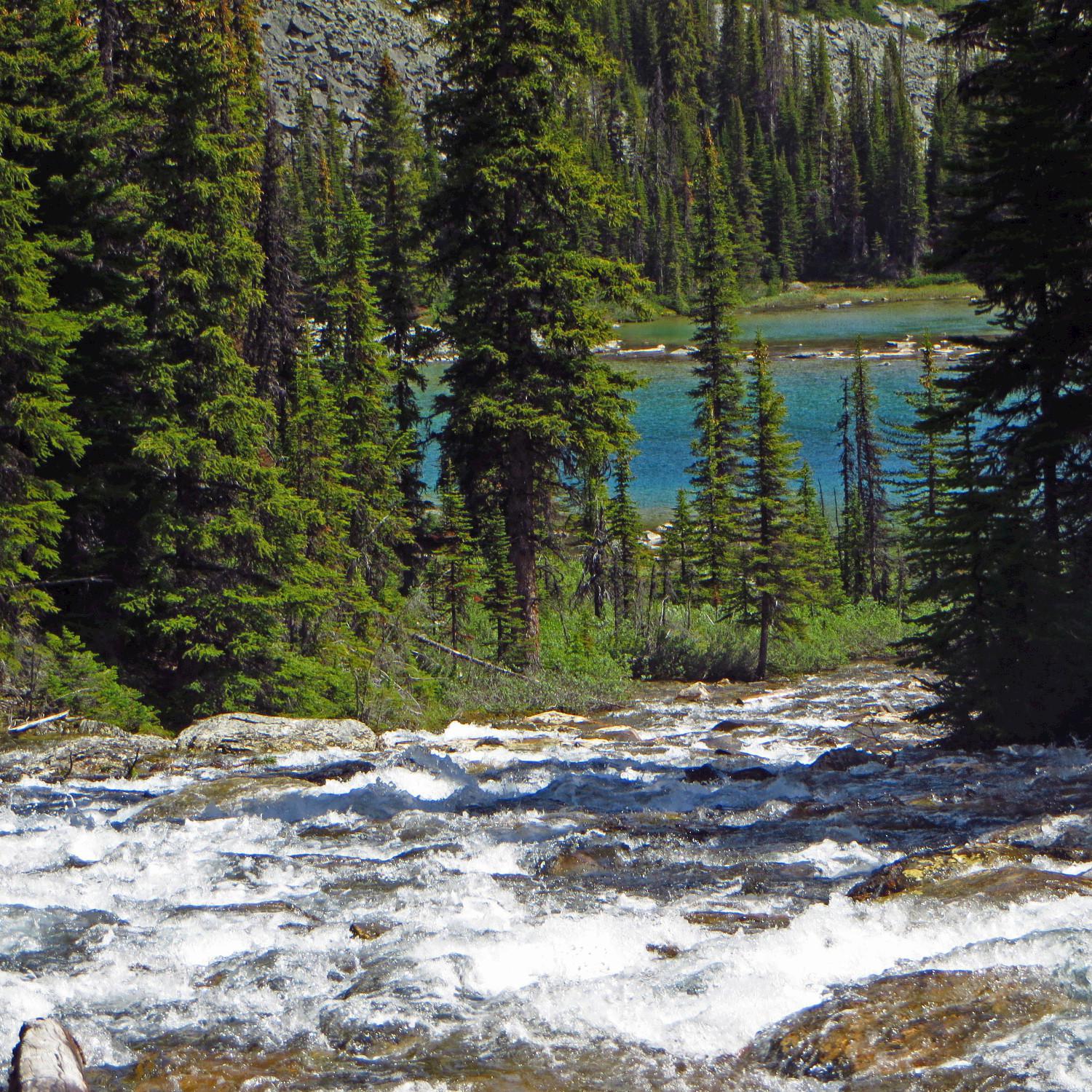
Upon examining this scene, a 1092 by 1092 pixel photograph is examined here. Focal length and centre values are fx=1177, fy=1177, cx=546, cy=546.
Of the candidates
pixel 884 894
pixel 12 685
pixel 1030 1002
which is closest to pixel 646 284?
pixel 12 685

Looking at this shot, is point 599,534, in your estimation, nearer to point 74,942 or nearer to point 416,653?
point 416,653

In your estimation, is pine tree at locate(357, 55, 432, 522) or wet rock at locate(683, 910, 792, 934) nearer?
wet rock at locate(683, 910, 792, 934)

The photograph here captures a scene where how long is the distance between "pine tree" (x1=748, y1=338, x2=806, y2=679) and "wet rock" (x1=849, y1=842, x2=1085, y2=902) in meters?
20.8

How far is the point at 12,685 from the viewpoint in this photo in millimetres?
15883

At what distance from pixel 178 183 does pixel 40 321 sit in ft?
9.05

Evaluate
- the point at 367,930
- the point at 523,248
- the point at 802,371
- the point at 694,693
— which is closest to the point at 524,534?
the point at 694,693

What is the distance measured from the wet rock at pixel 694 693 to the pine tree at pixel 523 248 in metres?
5.02

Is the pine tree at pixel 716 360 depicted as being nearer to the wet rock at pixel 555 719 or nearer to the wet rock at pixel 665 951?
the wet rock at pixel 555 719

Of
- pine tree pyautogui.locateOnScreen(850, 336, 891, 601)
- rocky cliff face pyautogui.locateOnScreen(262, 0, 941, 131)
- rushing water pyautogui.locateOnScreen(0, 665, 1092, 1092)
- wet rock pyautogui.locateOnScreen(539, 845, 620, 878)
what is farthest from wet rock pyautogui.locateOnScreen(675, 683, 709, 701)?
rocky cliff face pyautogui.locateOnScreen(262, 0, 941, 131)

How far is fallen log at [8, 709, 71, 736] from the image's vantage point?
14.7 metres

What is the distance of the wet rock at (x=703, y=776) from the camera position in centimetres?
1338

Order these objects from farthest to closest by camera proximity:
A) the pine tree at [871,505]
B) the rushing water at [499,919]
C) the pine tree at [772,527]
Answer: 1. the pine tree at [871,505]
2. the pine tree at [772,527]
3. the rushing water at [499,919]

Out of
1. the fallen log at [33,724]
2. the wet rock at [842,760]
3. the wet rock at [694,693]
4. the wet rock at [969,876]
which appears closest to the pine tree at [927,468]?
the wet rock at [842,760]

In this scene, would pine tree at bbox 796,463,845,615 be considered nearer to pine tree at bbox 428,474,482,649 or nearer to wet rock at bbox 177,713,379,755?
pine tree at bbox 428,474,482,649
